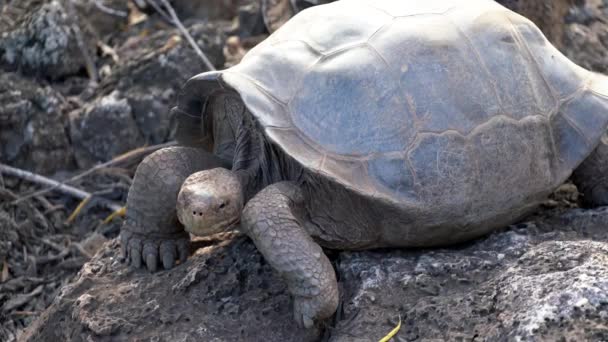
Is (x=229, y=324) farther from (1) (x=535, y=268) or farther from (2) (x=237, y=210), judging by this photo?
Result: (1) (x=535, y=268)

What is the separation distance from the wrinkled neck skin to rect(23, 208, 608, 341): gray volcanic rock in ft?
0.94

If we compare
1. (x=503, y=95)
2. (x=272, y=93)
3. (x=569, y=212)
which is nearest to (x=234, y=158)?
(x=272, y=93)

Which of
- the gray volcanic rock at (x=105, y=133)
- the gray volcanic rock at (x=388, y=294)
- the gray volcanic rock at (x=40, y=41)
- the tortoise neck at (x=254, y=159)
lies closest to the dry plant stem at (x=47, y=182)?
the gray volcanic rock at (x=105, y=133)

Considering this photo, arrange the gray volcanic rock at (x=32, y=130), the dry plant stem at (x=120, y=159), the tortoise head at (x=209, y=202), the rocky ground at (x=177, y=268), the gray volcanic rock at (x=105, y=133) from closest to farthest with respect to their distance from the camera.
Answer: the rocky ground at (x=177, y=268)
the tortoise head at (x=209, y=202)
the dry plant stem at (x=120, y=159)
the gray volcanic rock at (x=32, y=130)
the gray volcanic rock at (x=105, y=133)

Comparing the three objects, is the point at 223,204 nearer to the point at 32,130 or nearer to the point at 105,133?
the point at 105,133

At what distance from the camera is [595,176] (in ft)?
11.6

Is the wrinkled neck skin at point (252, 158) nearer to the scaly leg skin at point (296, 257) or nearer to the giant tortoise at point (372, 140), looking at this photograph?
the giant tortoise at point (372, 140)

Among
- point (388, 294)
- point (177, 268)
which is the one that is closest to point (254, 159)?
point (177, 268)

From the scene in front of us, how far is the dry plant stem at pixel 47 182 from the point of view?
4941mm

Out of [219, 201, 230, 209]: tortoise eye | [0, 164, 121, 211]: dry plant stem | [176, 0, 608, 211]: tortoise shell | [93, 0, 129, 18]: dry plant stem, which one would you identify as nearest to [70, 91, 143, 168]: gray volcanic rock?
[0, 164, 121, 211]: dry plant stem

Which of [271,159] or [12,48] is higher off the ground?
[271,159]

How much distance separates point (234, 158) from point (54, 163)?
231 centimetres

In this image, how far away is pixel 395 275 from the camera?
2.93m

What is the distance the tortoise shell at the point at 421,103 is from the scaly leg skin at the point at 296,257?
0.23 metres
